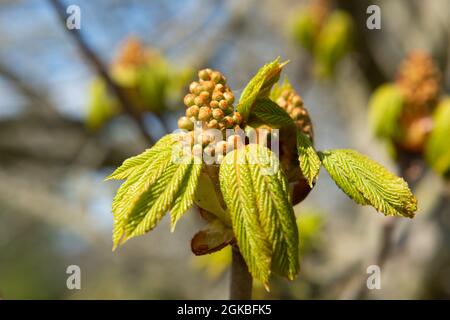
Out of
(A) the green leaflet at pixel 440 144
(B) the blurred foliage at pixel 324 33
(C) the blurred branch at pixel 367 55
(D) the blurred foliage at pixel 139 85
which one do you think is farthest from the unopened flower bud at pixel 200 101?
(C) the blurred branch at pixel 367 55

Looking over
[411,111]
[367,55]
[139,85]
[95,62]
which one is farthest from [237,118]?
[367,55]

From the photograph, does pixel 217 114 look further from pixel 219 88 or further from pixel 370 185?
pixel 370 185

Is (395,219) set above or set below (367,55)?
below

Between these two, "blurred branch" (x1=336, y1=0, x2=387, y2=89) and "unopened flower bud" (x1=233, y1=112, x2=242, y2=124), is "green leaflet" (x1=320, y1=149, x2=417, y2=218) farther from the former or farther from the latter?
"blurred branch" (x1=336, y1=0, x2=387, y2=89)

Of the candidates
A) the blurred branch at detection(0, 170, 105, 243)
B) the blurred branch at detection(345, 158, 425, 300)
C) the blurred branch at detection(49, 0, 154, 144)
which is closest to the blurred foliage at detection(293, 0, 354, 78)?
the blurred branch at detection(345, 158, 425, 300)

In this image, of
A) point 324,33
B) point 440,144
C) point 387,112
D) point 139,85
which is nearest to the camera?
point 440,144
